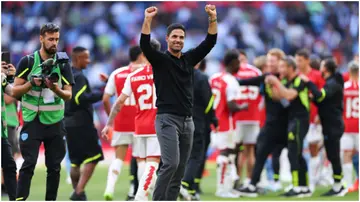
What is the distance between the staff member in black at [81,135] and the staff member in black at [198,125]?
1.36 meters

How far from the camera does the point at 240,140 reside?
15.4 m

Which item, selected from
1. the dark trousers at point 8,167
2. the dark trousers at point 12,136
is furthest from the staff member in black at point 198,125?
the dark trousers at point 8,167

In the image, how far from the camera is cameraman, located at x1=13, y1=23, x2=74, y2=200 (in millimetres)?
10273

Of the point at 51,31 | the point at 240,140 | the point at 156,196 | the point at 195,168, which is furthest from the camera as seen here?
the point at 240,140

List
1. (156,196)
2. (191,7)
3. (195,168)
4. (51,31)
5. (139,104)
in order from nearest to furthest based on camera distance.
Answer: (156,196) → (51,31) → (139,104) → (195,168) → (191,7)

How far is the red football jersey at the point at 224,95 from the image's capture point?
1418 cm

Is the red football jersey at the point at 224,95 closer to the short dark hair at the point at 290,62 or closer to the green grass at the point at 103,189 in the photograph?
the short dark hair at the point at 290,62

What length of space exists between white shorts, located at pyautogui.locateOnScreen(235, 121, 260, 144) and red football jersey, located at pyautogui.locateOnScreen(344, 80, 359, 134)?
1529 millimetres

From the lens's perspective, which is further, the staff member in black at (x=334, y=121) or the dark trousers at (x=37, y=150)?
the staff member in black at (x=334, y=121)

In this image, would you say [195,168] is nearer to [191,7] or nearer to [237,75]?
[237,75]

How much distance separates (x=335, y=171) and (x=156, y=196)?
5558mm

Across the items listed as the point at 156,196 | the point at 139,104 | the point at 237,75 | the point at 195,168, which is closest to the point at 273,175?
the point at 237,75

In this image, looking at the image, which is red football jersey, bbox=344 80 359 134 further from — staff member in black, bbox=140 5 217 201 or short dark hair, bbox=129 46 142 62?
staff member in black, bbox=140 5 217 201

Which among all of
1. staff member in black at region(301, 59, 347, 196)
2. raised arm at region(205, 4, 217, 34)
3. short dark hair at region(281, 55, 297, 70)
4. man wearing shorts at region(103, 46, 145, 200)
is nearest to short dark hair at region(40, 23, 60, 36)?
raised arm at region(205, 4, 217, 34)
